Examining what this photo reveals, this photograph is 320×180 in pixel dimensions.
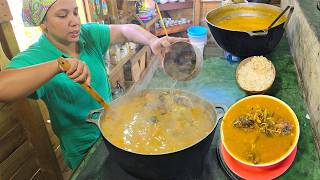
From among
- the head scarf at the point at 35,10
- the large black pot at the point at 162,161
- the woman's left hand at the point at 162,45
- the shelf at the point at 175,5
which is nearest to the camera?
the large black pot at the point at 162,161

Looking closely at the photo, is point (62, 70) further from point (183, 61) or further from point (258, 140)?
point (258, 140)

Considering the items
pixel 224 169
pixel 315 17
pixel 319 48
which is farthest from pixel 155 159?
pixel 315 17

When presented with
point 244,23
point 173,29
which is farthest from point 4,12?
point 173,29

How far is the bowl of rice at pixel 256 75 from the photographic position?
1549mm

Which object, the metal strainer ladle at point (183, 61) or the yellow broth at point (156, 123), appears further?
the metal strainer ladle at point (183, 61)

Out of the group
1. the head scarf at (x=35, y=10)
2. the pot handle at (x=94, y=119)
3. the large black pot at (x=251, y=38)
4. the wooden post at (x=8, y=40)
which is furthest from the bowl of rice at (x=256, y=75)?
the wooden post at (x=8, y=40)

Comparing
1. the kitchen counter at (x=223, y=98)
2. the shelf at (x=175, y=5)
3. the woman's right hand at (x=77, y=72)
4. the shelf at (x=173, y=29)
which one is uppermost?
the woman's right hand at (x=77, y=72)

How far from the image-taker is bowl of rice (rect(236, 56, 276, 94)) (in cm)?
155

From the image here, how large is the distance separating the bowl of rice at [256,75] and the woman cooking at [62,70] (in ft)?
1.59

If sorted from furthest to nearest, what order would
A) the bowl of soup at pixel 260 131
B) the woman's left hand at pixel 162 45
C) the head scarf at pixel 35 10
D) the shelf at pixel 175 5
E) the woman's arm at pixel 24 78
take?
the shelf at pixel 175 5, the woman's left hand at pixel 162 45, the head scarf at pixel 35 10, the woman's arm at pixel 24 78, the bowl of soup at pixel 260 131

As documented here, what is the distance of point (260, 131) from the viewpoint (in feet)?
3.88

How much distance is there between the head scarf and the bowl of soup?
1173 millimetres

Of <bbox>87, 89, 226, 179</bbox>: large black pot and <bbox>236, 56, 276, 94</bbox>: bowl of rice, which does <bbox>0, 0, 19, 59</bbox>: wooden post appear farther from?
<bbox>236, 56, 276, 94</bbox>: bowl of rice

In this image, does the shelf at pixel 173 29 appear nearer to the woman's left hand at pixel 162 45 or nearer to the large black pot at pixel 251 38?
the large black pot at pixel 251 38
